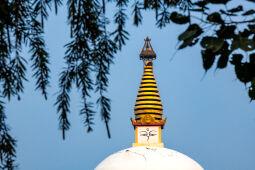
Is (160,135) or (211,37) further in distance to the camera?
(160,135)

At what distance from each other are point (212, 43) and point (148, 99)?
95.0 ft

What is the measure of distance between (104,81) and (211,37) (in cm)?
51

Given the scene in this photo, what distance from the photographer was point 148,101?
99.2ft

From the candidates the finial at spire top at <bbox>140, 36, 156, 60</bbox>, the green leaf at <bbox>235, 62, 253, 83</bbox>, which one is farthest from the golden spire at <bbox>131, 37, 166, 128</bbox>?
the green leaf at <bbox>235, 62, 253, 83</bbox>

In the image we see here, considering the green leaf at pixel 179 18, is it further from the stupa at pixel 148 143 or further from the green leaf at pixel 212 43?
the stupa at pixel 148 143

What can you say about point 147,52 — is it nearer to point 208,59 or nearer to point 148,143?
point 148,143

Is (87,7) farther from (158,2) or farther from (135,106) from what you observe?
(135,106)

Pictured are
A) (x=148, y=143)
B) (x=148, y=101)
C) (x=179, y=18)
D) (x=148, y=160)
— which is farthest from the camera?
(x=148, y=101)

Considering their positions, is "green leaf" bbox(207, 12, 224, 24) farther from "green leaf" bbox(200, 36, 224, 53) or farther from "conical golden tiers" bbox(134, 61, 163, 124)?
"conical golden tiers" bbox(134, 61, 163, 124)

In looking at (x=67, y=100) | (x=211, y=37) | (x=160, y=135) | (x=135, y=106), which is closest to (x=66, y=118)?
(x=67, y=100)

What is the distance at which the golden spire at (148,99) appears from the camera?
2880 centimetres

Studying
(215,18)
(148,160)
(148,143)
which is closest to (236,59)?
(215,18)

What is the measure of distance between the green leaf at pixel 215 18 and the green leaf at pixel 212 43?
60mm

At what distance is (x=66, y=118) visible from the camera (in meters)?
1.77
